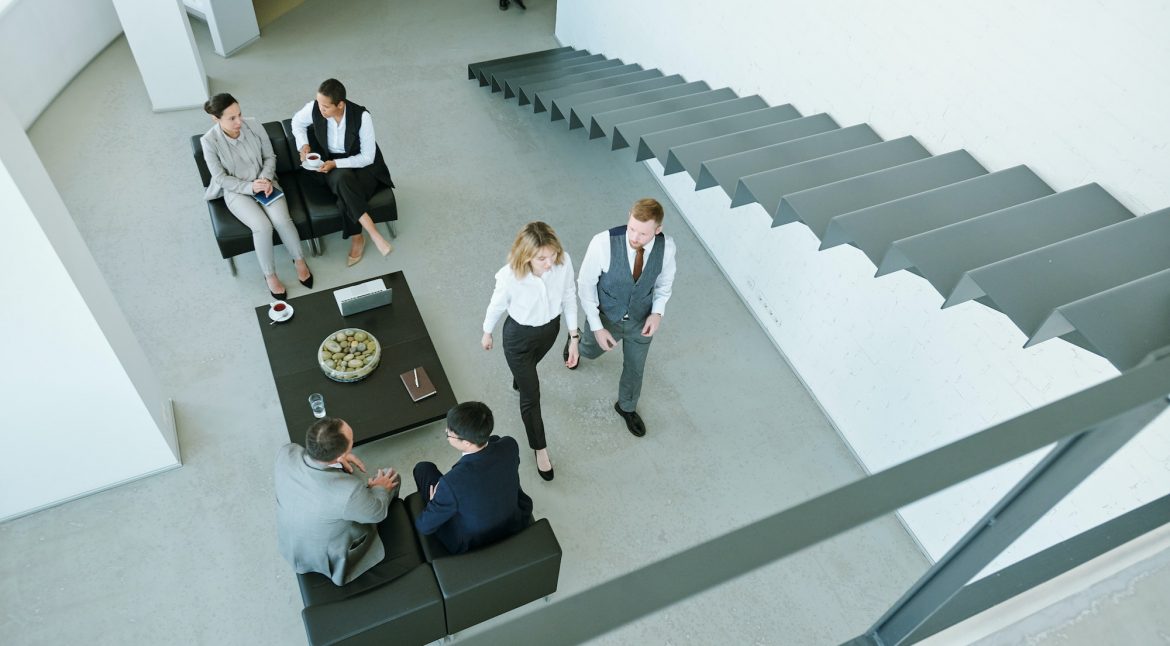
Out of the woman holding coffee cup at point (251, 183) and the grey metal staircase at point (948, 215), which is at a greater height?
the grey metal staircase at point (948, 215)

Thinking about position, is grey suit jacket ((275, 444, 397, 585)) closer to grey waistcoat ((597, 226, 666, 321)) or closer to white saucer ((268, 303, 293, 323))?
grey waistcoat ((597, 226, 666, 321))

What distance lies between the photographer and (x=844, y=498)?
953mm

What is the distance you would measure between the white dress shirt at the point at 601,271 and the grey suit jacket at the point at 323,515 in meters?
1.47

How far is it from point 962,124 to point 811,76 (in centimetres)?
125

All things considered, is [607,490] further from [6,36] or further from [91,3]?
Answer: [91,3]

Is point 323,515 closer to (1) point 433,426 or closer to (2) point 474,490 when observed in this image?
(2) point 474,490

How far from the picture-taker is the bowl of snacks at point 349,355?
4480mm

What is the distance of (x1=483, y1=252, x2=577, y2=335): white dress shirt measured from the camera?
378cm

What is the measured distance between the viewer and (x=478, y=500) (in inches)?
128

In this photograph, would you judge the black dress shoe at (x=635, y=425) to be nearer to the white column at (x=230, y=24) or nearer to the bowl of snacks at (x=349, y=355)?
the bowl of snacks at (x=349, y=355)

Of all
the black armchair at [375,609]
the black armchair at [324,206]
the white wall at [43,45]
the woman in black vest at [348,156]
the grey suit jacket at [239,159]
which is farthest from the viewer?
the white wall at [43,45]

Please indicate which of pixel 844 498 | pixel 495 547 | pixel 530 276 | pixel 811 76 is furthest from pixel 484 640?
pixel 811 76

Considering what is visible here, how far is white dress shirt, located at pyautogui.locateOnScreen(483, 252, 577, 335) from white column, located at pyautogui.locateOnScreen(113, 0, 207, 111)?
473 cm

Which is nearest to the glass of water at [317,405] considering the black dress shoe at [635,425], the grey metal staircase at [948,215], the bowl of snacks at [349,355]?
the bowl of snacks at [349,355]
